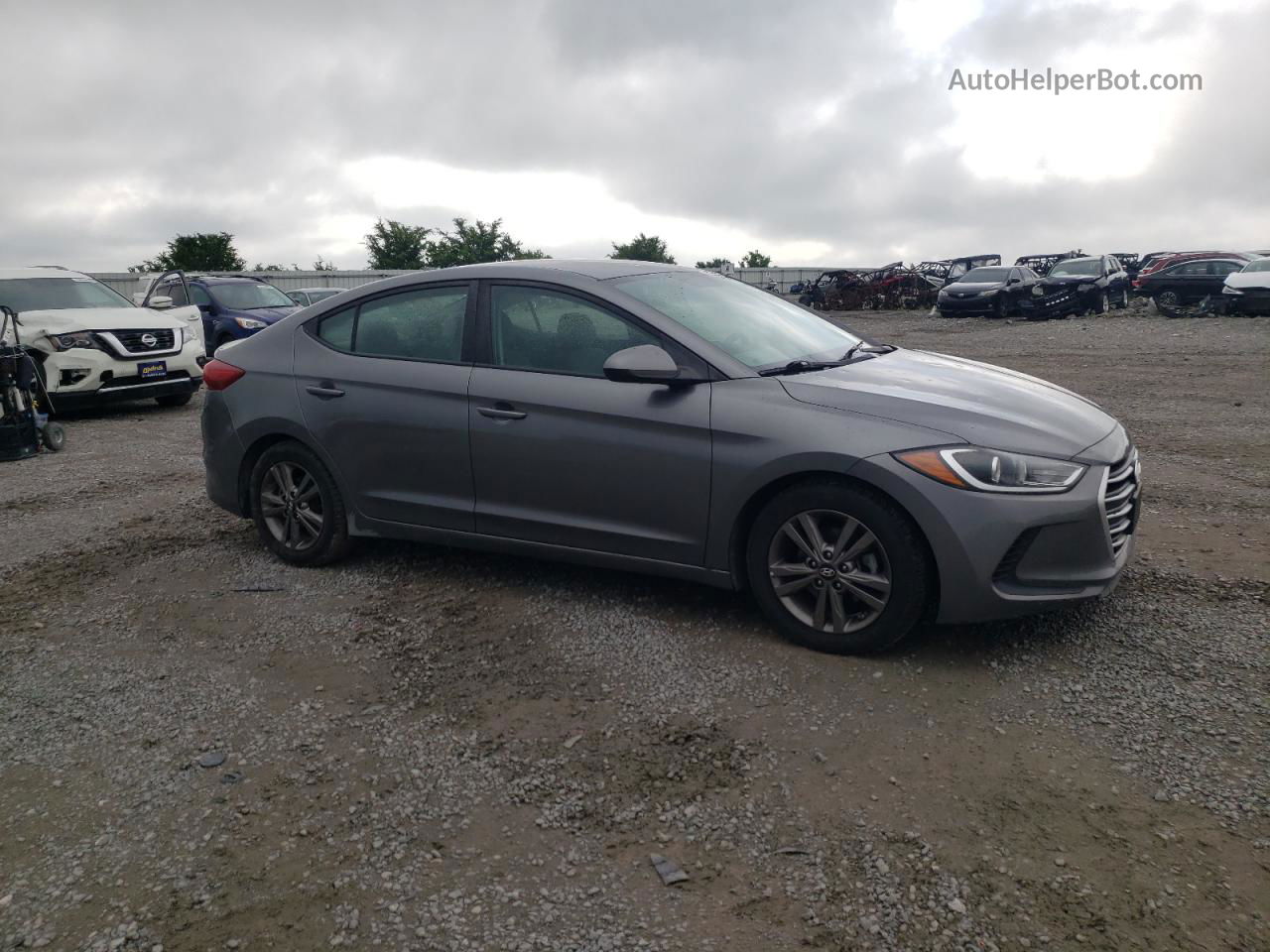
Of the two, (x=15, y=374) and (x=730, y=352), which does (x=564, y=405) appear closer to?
(x=730, y=352)

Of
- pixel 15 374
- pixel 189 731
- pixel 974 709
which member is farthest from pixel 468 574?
pixel 15 374

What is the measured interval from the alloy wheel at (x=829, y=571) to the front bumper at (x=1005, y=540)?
0.21m

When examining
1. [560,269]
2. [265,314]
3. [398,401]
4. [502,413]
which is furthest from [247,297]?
[502,413]

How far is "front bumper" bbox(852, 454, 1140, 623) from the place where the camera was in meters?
3.75

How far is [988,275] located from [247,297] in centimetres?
1926

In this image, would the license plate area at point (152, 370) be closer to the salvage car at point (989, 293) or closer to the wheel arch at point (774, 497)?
the wheel arch at point (774, 497)

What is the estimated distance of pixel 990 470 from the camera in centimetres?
379

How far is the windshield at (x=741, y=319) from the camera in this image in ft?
14.9

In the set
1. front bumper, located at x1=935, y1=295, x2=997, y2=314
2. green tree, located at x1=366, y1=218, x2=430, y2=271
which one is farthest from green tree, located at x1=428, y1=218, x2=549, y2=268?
front bumper, located at x1=935, y1=295, x2=997, y2=314

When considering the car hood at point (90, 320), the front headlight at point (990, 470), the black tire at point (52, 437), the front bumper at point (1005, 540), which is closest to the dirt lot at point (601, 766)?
the front bumper at point (1005, 540)

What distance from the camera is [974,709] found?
3.60 metres

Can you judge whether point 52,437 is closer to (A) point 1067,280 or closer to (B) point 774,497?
(B) point 774,497

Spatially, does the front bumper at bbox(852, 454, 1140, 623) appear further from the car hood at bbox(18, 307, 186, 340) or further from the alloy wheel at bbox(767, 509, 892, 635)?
the car hood at bbox(18, 307, 186, 340)

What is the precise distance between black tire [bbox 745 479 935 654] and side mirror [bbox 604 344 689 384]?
2.19ft
